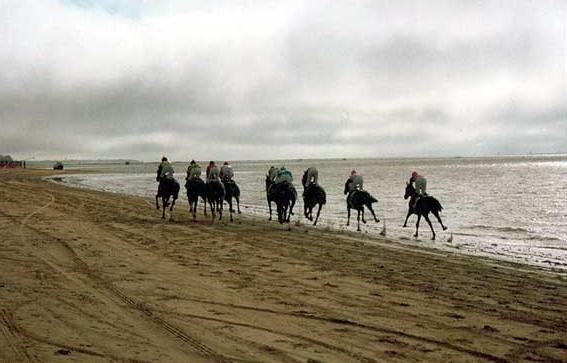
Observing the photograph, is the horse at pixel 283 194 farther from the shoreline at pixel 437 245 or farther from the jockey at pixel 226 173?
the jockey at pixel 226 173

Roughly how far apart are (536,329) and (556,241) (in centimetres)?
1301

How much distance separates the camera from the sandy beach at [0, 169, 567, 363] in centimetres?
640

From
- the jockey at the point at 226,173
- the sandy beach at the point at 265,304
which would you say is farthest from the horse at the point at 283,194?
the sandy beach at the point at 265,304

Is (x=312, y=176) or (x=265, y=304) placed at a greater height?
(x=312, y=176)

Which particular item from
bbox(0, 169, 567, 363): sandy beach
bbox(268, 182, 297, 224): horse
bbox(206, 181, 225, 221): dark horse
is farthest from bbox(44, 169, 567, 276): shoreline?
bbox(206, 181, 225, 221): dark horse

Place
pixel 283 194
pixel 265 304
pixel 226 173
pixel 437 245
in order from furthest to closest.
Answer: pixel 226 173 < pixel 283 194 < pixel 437 245 < pixel 265 304

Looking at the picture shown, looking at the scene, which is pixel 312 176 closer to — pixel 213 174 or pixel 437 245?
pixel 213 174

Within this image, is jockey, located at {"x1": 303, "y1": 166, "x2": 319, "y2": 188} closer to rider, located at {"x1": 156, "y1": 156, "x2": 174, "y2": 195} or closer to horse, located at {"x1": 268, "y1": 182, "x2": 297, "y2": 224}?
horse, located at {"x1": 268, "y1": 182, "x2": 297, "y2": 224}

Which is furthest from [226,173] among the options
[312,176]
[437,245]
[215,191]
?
[437,245]

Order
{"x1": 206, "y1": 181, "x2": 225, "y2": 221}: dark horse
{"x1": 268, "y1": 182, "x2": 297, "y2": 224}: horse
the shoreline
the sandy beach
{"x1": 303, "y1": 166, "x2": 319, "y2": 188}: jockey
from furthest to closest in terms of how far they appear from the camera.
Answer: {"x1": 303, "y1": 166, "x2": 319, "y2": 188}: jockey < {"x1": 206, "y1": 181, "x2": 225, "y2": 221}: dark horse < {"x1": 268, "y1": 182, "x2": 297, "y2": 224}: horse < the shoreline < the sandy beach

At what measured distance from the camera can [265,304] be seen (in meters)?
8.44

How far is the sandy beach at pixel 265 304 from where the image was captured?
6.40 m

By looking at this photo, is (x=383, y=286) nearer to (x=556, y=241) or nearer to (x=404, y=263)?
(x=404, y=263)

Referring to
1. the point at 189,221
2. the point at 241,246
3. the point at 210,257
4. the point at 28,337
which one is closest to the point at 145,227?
the point at 189,221
